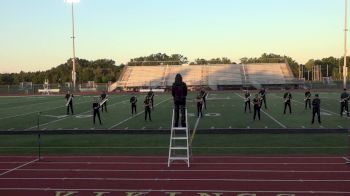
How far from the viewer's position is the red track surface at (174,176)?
1045cm

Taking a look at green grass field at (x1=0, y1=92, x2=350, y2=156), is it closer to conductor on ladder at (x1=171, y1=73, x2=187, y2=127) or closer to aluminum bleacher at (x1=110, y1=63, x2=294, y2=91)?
conductor on ladder at (x1=171, y1=73, x2=187, y2=127)

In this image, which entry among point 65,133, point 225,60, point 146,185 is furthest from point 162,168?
point 225,60

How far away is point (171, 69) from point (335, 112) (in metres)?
62.4

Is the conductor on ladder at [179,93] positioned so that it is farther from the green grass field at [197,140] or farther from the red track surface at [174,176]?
the green grass field at [197,140]

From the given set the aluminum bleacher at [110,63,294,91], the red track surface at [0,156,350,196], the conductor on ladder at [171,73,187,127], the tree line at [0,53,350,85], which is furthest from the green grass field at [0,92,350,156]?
the tree line at [0,53,350,85]

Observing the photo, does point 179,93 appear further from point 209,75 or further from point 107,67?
point 107,67

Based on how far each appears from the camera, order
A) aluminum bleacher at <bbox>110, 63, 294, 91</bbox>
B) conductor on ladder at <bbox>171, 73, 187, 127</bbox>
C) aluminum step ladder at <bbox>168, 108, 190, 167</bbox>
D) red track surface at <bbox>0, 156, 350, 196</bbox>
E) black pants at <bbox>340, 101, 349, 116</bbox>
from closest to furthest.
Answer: red track surface at <bbox>0, 156, 350, 196</bbox> → aluminum step ladder at <bbox>168, 108, 190, 167</bbox> → conductor on ladder at <bbox>171, 73, 187, 127</bbox> → black pants at <bbox>340, 101, 349, 116</bbox> → aluminum bleacher at <bbox>110, 63, 294, 91</bbox>

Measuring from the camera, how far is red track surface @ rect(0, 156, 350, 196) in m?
10.4

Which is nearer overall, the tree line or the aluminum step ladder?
the aluminum step ladder

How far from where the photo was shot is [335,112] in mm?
29250

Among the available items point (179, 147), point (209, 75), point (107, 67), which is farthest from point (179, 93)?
point (107, 67)

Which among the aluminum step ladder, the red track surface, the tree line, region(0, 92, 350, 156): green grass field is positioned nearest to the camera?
the red track surface

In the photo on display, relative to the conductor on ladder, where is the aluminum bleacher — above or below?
above

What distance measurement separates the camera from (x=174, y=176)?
11.8 meters
